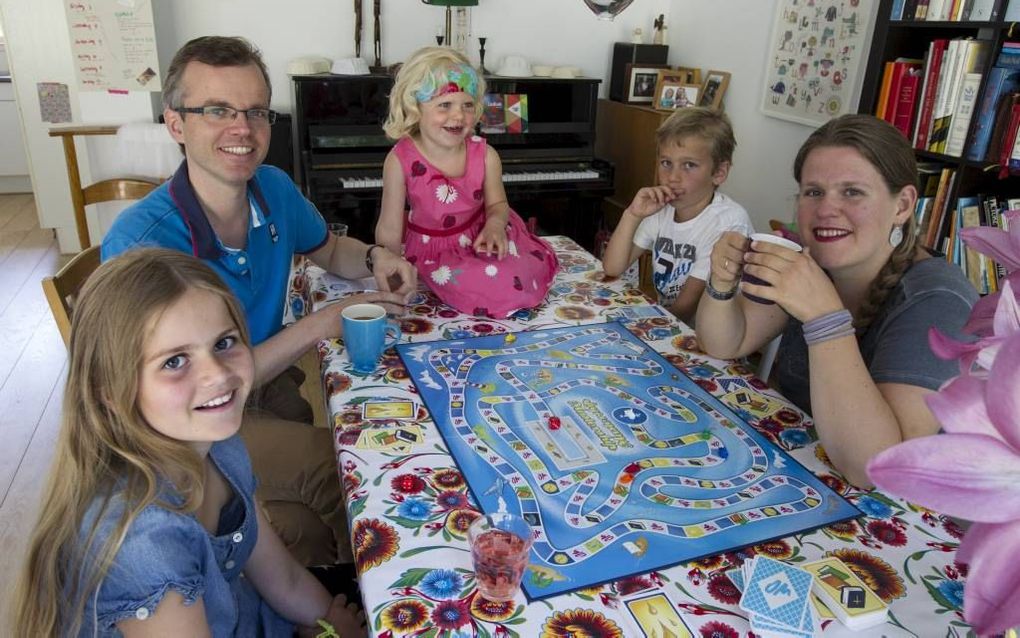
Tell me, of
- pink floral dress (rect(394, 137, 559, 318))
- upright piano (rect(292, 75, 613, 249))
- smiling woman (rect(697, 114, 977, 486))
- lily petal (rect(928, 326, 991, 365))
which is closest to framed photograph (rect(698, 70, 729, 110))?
upright piano (rect(292, 75, 613, 249))

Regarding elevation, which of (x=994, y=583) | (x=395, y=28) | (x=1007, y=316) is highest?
(x=395, y=28)

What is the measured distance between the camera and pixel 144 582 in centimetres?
80

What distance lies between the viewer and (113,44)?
3.45m

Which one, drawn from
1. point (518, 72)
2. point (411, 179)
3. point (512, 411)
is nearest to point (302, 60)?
point (518, 72)

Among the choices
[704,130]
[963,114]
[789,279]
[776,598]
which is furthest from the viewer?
[963,114]

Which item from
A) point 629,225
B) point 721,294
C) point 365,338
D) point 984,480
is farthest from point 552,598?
point 629,225

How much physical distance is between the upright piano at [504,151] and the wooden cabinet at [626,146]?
24 cm

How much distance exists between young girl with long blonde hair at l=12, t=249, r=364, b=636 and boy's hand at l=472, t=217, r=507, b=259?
31.2 inches

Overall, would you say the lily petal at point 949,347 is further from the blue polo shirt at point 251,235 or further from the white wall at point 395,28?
the white wall at point 395,28

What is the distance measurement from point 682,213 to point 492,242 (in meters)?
0.62

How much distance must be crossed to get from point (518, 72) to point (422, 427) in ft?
9.99

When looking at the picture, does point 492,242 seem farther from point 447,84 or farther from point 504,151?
point 504,151

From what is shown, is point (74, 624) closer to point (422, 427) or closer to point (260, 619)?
point (260, 619)

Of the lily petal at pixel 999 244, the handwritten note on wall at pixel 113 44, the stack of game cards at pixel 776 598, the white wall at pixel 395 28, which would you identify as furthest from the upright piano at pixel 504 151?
the lily petal at pixel 999 244
